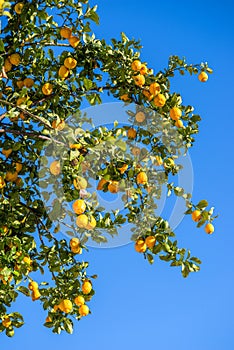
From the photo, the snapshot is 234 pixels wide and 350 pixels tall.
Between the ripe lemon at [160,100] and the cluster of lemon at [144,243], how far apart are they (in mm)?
971

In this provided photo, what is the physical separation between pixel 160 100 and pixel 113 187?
31.3 inches

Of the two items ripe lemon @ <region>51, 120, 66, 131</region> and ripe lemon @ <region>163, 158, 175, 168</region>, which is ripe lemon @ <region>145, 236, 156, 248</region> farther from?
ripe lemon @ <region>51, 120, 66, 131</region>

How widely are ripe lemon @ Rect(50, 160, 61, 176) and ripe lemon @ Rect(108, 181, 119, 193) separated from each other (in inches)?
13.5

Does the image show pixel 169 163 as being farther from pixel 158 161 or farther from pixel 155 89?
pixel 155 89

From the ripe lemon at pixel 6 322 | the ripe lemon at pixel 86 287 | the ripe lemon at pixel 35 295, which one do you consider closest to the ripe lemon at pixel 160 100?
the ripe lemon at pixel 86 287

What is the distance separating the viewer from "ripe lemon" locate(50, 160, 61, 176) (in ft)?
11.0

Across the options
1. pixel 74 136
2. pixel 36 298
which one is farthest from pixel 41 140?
pixel 36 298

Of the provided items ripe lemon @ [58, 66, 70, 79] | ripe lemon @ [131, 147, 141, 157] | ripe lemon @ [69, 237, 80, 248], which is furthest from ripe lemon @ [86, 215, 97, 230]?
ripe lemon @ [58, 66, 70, 79]

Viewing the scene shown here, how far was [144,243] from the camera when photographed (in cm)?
362

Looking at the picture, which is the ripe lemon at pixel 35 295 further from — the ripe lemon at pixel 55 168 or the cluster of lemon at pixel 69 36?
the cluster of lemon at pixel 69 36

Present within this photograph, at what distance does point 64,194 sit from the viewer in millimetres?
3352

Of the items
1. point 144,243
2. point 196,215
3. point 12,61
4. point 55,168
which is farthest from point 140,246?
point 12,61

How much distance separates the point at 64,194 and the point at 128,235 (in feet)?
2.17

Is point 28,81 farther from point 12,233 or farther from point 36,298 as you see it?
point 36,298
